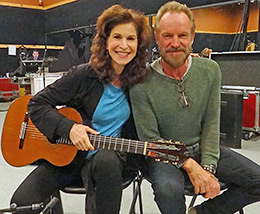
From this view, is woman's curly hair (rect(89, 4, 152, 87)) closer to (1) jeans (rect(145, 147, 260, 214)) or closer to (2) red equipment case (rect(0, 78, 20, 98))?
(1) jeans (rect(145, 147, 260, 214))

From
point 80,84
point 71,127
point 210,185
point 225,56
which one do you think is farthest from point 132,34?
point 225,56

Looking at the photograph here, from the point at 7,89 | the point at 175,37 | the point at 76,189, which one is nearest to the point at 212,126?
the point at 175,37

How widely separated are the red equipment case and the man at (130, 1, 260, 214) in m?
6.71

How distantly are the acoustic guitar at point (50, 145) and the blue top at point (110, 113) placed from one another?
9 centimetres

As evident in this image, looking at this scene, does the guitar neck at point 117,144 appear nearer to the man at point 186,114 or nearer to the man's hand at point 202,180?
the man at point 186,114

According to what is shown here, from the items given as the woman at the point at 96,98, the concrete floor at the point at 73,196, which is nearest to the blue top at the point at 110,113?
the woman at the point at 96,98

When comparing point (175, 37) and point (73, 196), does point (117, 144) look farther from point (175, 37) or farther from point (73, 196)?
point (73, 196)

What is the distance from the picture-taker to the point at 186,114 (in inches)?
58.9

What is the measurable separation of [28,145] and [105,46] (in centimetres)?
71

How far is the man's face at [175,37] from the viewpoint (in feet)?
4.91

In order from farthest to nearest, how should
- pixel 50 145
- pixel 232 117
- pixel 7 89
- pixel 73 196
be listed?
pixel 7 89, pixel 232 117, pixel 73 196, pixel 50 145

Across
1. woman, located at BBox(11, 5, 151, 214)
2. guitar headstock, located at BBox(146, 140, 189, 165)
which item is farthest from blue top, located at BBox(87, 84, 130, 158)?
guitar headstock, located at BBox(146, 140, 189, 165)

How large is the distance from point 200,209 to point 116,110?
67 centimetres

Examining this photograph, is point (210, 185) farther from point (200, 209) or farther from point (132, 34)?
point (132, 34)
